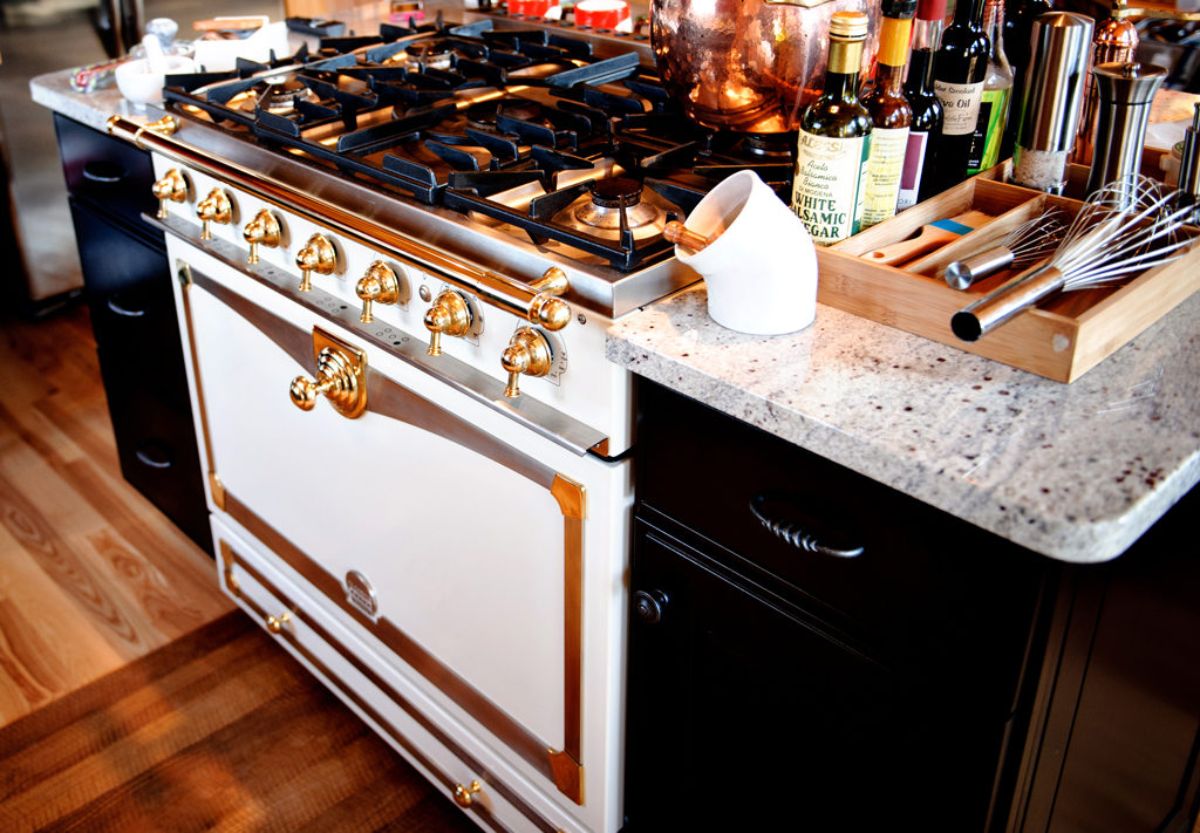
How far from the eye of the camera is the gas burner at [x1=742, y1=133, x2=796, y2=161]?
1.23m

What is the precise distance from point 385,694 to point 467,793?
0.21 metres

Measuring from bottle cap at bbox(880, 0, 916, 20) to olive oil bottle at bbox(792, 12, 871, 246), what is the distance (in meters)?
0.03

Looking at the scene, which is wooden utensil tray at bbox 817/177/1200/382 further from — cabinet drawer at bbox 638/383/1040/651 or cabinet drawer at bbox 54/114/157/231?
cabinet drawer at bbox 54/114/157/231

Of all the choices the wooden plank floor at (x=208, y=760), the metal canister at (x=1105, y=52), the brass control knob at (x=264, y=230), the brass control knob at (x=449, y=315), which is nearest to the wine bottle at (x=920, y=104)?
the metal canister at (x=1105, y=52)

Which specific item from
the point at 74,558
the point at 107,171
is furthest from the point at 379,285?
the point at 74,558

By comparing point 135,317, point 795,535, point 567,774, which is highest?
point 795,535

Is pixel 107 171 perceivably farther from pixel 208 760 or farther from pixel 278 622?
pixel 208 760

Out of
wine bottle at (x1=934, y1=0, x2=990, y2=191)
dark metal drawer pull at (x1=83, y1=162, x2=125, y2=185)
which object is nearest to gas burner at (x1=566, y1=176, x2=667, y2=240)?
wine bottle at (x1=934, y1=0, x2=990, y2=191)

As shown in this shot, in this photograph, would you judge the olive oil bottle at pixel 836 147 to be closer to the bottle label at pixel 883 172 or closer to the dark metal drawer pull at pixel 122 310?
the bottle label at pixel 883 172

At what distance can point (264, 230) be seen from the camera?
1.35m

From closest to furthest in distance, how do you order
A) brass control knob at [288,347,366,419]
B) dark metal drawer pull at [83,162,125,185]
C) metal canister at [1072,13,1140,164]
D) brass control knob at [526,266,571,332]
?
brass control knob at [526,266,571,332]
metal canister at [1072,13,1140,164]
brass control knob at [288,347,366,419]
dark metal drawer pull at [83,162,125,185]

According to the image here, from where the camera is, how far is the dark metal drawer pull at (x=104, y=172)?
5.58 ft

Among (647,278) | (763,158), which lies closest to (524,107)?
(763,158)

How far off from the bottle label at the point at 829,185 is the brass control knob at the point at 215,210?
773mm
